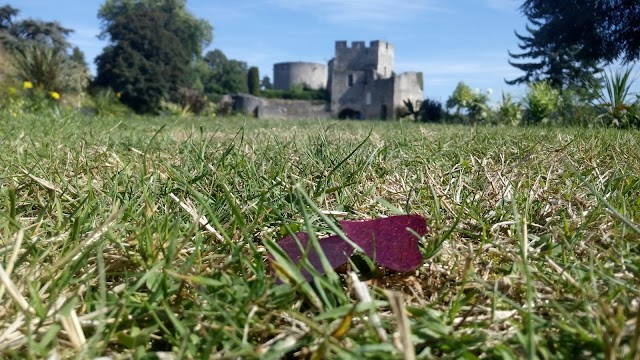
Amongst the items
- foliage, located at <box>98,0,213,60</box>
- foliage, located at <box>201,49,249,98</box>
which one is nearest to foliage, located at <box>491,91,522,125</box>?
foliage, located at <box>98,0,213,60</box>

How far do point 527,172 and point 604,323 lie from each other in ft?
3.27

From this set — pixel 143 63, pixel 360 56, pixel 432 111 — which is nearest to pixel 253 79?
pixel 360 56

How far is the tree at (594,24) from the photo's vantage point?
2055 cm

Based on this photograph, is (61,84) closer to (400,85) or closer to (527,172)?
(527,172)

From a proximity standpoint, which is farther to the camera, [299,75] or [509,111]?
[299,75]

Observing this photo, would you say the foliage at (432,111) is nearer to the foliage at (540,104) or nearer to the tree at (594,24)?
the tree at (594,24)

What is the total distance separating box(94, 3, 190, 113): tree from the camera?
3578 cm

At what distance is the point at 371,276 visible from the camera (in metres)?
0.80

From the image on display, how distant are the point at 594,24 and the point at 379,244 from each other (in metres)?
23.3

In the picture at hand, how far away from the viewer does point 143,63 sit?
120ft

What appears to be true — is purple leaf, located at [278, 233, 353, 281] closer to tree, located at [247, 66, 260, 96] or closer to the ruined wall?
the ruined wall

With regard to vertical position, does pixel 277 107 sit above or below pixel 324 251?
above

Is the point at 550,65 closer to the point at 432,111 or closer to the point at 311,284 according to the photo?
the point at 432,111

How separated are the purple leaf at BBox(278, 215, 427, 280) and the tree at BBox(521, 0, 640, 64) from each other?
22.4m
